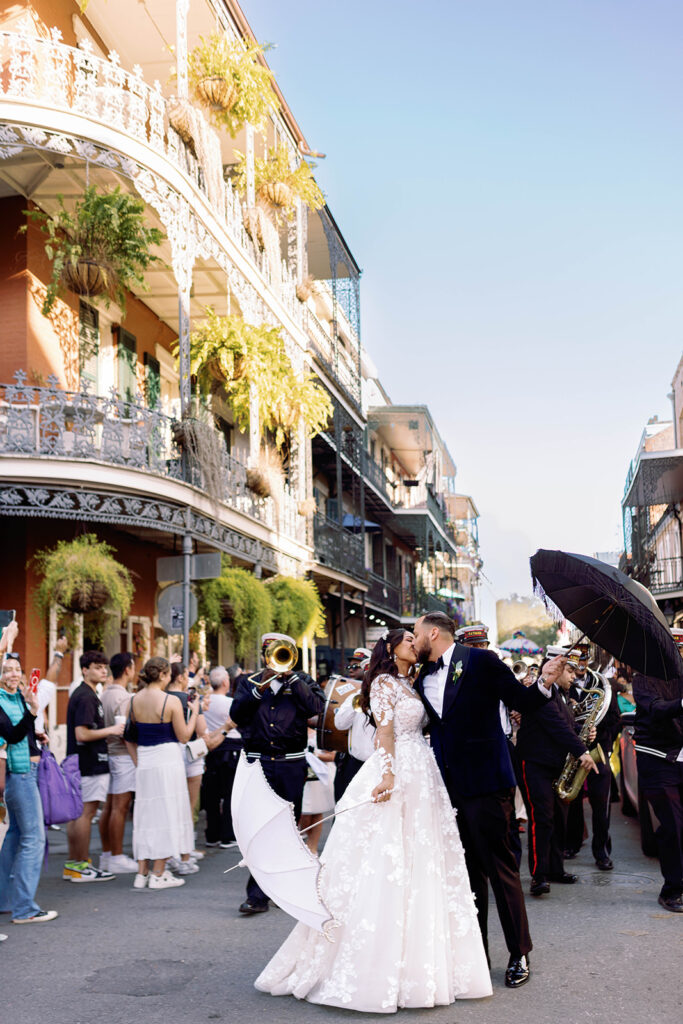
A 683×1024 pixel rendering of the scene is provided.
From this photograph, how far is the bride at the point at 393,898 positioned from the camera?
530 cm

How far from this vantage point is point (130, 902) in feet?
27.8

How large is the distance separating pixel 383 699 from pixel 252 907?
9.32ft

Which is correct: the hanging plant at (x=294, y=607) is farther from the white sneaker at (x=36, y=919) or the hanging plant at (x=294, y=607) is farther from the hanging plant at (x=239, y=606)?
the white sneaker at (x=36, y=919)

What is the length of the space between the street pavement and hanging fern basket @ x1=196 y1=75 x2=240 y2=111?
1248 cm

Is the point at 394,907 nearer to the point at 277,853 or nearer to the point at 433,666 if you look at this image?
the point at 277,853

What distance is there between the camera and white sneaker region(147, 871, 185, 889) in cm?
905

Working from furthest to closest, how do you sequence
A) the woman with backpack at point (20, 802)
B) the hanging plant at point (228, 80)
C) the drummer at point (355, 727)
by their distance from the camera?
1. the hanging plant at point (228, 80)
2. the drummer at point (355, 727)
3. the woman with backpack at point (20, 802)

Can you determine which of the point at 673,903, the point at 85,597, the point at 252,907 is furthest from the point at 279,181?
the point at 673,903

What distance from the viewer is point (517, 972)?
5.71 m

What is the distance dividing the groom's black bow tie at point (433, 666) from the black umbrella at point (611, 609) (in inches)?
30.1

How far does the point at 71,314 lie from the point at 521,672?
8.70 meters

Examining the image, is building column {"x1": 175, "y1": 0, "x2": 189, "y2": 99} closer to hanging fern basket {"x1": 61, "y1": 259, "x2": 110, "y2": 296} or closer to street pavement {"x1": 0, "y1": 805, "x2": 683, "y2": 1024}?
hanging fern basket {"x1": 61, "y1": 259, "x2": 110, "y2": 296}

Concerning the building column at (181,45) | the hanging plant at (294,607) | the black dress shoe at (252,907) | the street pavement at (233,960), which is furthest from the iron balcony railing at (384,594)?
the black dress shoe at (252,907)

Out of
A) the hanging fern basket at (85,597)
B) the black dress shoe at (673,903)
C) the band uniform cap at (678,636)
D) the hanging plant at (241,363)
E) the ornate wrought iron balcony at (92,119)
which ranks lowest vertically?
the black dress shoe at (673,903)
